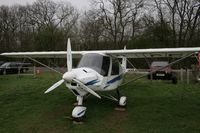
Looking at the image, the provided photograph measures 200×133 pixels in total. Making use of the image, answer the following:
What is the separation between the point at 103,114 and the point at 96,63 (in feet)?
5.51

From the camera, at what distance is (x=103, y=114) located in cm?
845

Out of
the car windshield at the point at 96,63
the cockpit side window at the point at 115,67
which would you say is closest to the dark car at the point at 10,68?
the cockpit side window at the point at 115,67

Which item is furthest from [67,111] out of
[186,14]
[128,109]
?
[186,14]

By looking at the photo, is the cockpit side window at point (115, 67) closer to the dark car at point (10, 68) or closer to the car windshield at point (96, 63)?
the car windshield at point (96, 63)

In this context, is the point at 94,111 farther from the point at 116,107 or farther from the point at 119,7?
the point at 119,7

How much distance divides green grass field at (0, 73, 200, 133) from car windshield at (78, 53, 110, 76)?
55.4 inches

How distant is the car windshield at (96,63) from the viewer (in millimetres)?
8492

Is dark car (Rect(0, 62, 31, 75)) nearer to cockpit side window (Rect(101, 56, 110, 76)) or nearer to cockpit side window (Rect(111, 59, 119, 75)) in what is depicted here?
cockpit side window (Rect(111, 59, 119, 75))

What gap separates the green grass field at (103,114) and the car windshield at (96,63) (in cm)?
141

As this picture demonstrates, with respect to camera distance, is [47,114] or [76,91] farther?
[47,114]

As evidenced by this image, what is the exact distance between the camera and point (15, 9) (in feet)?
166

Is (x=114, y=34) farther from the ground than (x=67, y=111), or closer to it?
farther from the ground

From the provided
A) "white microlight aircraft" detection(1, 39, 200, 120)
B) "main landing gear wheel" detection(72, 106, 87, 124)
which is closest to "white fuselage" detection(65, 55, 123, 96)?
"white microlight aircraft" detection(1, 39, 200, 120)

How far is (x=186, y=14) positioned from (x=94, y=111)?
26610 millimetres
